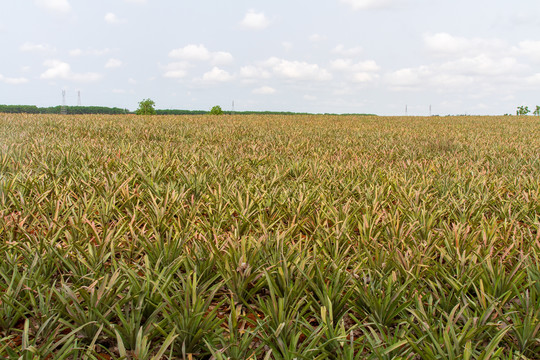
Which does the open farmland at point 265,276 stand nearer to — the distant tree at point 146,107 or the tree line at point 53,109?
the distant tree at point 146,107

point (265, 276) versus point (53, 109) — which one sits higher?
point (53, 109)

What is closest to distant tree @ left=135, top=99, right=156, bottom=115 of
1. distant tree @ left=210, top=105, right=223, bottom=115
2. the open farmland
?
distant tree @ left=210, top=105, right=223, bottom=115

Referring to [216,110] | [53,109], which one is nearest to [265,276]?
[216,110]

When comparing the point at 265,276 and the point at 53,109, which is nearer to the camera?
the point at 265,276

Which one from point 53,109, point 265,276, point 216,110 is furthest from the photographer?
point 53,109

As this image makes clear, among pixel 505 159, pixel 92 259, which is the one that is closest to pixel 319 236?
pixel 92 259

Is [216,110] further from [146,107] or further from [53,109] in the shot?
[53,109]

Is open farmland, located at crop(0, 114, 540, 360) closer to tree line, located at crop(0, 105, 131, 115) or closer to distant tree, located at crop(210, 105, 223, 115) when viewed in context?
distant tree, located at crop(210, 105, 223, 115)

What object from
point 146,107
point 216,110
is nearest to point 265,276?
point 216,110

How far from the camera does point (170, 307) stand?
1735 mm

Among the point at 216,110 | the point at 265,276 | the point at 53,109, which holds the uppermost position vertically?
the point at 53,109

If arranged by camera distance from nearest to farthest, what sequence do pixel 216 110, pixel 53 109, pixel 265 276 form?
pixel 265 276
pixel 216 110
pixel 53 109

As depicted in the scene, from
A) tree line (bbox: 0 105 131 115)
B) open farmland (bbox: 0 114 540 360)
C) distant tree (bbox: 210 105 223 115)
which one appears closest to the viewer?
open farmland (bbox: 0 114 540 360)

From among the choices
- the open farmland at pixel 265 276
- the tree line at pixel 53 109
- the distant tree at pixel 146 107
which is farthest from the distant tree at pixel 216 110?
the open farmland at pixel 265 276
